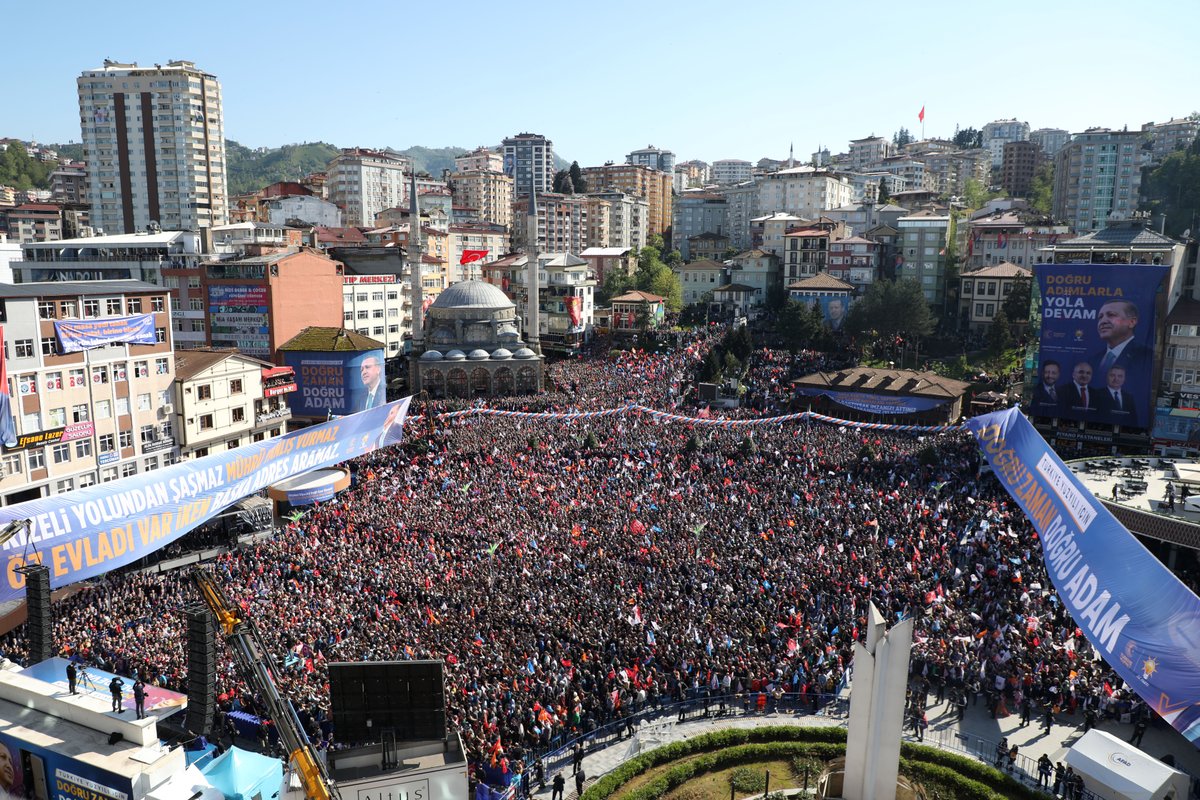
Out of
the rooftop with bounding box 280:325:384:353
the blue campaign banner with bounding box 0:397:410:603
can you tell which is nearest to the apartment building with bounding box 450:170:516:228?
the rooftop with bounding box 280:325:384:353

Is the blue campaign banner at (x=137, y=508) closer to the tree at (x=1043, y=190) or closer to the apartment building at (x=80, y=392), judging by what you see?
the apartment building at (x=80, y=392)

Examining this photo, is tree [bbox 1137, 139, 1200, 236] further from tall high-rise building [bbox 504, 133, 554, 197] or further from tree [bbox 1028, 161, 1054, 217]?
tall high-rise building [bbox 504, 133, 554, 197]

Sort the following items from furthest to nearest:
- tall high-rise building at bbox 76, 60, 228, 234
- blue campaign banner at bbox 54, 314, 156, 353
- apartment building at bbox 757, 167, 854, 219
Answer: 1. apartment building at bbox 757, 167, 854, 219
2. tall high-rise building at bbox 76, 60, 228, 234
3. blue campaign banner at bbox 54, 314, 156, 353

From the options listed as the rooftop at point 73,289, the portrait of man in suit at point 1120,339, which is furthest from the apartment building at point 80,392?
the portrait of man in suit at point 1120,339

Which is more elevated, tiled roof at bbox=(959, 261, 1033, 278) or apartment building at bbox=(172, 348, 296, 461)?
tiled roof at bbox=(959, 261, 1033, 278)

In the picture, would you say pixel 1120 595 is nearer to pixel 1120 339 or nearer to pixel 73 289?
pixel 1120 339

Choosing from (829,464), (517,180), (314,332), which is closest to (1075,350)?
(829,464)

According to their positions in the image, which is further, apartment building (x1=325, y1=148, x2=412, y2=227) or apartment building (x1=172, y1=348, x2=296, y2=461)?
apartment building (x1=325, y1=148, x2=412, y2=227)
